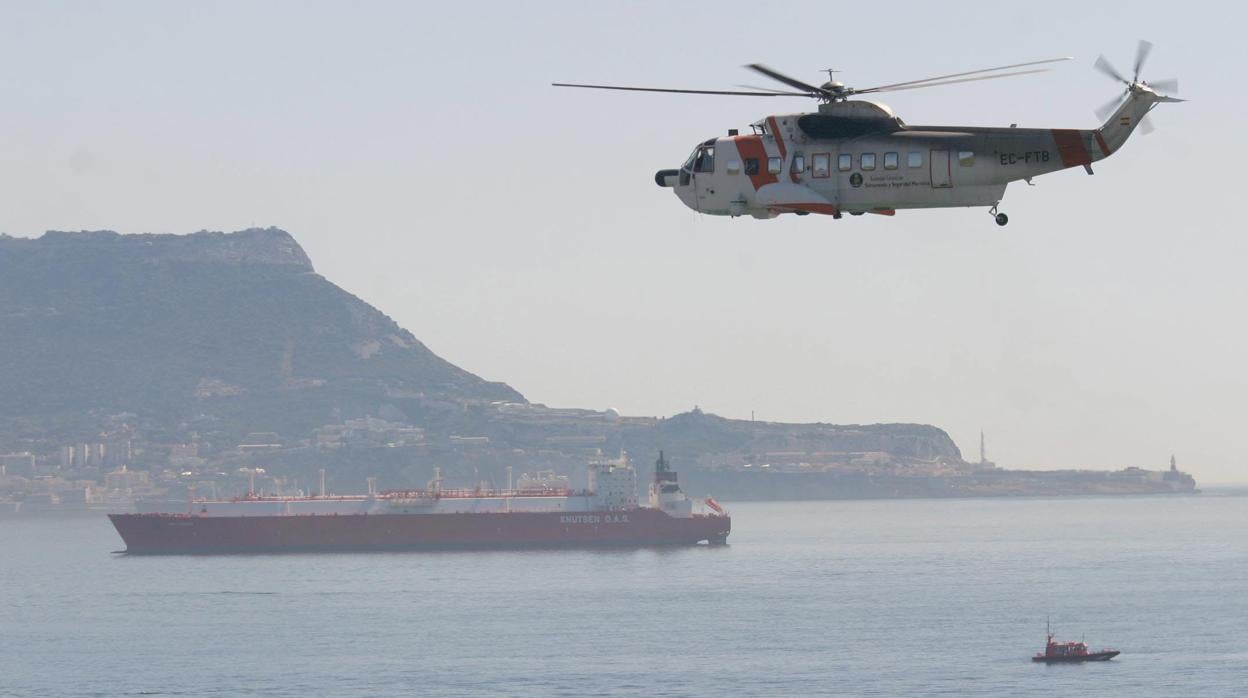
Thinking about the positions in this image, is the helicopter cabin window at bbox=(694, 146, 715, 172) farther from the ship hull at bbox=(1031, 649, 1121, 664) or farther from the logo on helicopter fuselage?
the ship hull at bbox=(1031, 649, 1121, 664)

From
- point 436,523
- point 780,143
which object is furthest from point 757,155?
point 436,523

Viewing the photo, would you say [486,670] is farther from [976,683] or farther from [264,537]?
[264,537]

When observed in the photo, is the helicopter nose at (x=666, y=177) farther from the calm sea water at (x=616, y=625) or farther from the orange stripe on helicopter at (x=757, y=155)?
the calm sea water at (x=616, y=625)

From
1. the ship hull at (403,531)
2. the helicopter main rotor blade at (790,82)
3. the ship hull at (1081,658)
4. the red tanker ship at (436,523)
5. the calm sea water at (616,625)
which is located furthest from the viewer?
the red tanker ship at (436,523)

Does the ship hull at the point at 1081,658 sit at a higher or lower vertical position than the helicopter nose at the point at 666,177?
lower

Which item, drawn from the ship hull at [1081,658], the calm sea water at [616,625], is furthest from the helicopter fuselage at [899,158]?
the ship hull at [1081,658]

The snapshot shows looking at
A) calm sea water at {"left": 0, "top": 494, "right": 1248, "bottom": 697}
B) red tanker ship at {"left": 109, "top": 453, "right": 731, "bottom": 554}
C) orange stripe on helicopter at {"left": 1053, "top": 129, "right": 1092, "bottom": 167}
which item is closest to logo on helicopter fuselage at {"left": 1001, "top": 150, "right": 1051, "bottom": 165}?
orange stripe on helicopter at {"left": 1053, "top": 129, "right": 1092, "bottom": 167}

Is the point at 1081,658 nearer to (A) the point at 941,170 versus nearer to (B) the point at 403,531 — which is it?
(A) the point at 941,170

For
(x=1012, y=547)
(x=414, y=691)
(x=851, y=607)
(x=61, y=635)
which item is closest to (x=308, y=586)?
(x=61, y=635)
